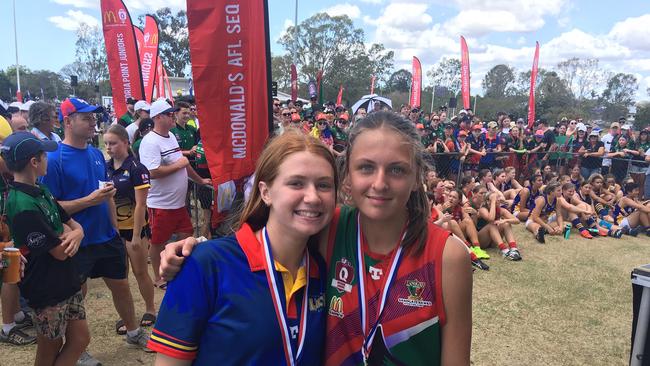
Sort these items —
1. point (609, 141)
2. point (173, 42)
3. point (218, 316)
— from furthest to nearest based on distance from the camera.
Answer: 1. point (173, 42)
2. point (609, 141)
3. point (218, 316)

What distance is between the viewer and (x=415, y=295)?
1590 millimetres

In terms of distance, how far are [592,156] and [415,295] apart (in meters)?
12.3

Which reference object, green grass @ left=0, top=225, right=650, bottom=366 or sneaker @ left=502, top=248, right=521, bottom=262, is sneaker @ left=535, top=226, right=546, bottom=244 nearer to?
green grass @ left=0, top=225, right=650, bottom=366

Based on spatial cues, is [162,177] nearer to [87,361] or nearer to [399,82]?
[87,361]

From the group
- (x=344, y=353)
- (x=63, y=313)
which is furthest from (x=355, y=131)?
(x=63, y=313)

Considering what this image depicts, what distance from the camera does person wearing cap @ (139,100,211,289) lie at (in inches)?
184

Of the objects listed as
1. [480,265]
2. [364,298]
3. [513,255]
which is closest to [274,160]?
[364,298]

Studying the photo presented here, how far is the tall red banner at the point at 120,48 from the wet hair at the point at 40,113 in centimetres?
383

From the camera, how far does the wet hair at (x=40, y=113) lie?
4848mm

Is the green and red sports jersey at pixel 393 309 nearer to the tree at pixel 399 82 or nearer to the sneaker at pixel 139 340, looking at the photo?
the sneaker at pixel 139 340

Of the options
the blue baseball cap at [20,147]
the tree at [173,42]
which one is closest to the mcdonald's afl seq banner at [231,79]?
the blue baseball cap at [20,147]

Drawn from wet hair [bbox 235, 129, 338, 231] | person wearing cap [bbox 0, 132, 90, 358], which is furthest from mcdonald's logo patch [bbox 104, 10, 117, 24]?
wet hair [bbox 235, 129, 338, 231]

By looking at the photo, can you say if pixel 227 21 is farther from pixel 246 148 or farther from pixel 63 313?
pixel 63 313

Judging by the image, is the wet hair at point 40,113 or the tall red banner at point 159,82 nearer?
the wet hair at point 40,113
